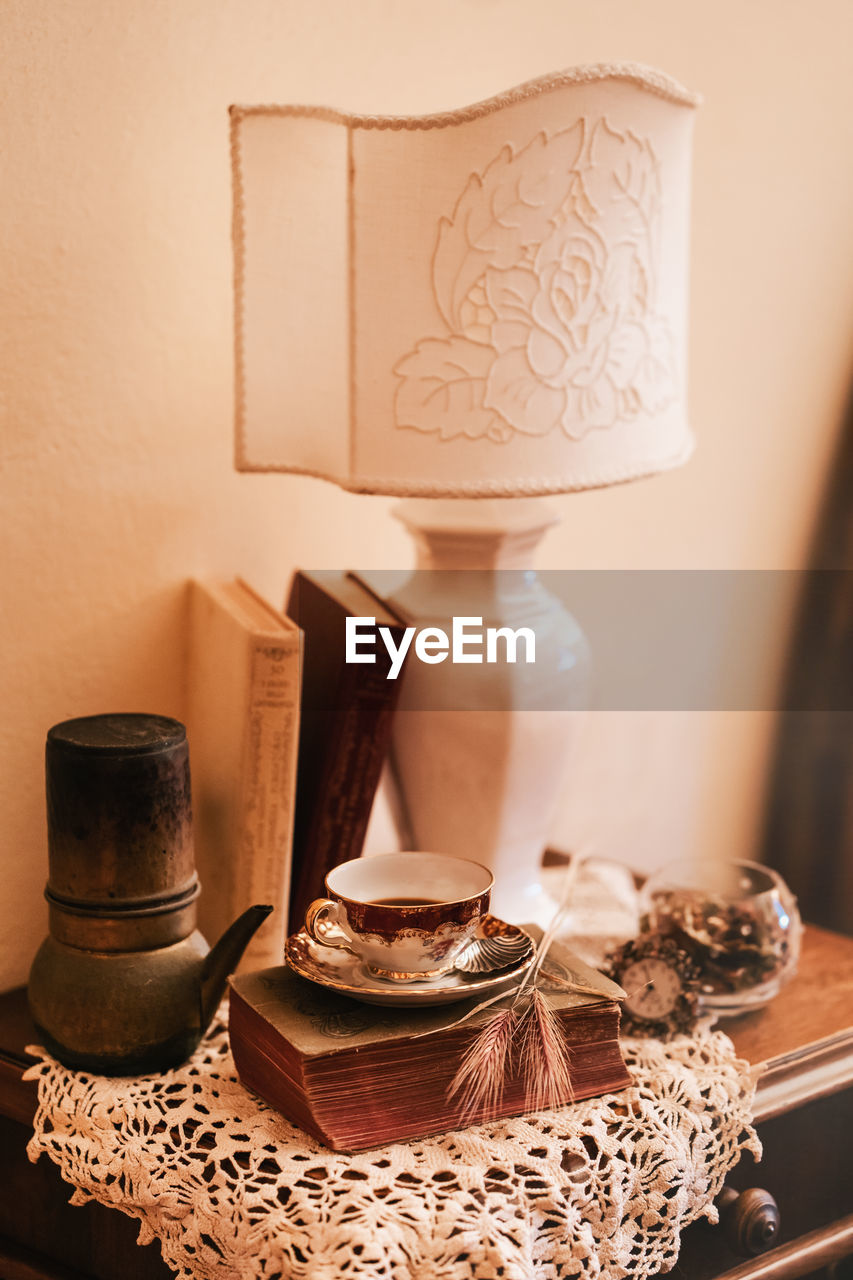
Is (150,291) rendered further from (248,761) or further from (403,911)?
(403,911)

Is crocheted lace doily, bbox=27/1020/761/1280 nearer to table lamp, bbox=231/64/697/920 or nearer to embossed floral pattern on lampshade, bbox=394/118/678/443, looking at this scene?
table lamp, bbox=231/64/697/920

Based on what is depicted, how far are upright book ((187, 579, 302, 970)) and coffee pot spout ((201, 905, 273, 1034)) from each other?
0.30 ft

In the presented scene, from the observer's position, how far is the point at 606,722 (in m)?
1.56

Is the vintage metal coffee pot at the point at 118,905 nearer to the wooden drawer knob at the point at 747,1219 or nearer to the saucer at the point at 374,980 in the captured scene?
the saucer at the point at 374,980

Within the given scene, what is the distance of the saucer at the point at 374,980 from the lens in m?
0.70

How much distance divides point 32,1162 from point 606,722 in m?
0.95

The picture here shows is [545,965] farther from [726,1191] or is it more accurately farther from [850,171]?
[850,171]

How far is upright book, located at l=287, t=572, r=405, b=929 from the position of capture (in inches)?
35.0

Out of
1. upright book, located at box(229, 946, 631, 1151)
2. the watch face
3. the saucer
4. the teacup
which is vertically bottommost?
the watch face

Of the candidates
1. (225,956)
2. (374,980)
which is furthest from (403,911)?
(225,956)

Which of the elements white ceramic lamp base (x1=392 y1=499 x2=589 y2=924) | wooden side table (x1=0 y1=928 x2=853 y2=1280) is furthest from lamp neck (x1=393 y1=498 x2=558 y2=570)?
wooden side table (x1=0 y1=928 x2=853 y2=1280)

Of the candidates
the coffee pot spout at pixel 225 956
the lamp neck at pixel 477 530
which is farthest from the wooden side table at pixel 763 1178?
the lamp neck at pixel 477 530

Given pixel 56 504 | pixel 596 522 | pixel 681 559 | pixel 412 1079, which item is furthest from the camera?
pixel 681 559

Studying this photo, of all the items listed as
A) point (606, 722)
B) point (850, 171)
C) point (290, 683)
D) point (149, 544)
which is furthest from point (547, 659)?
point (850, 171)
